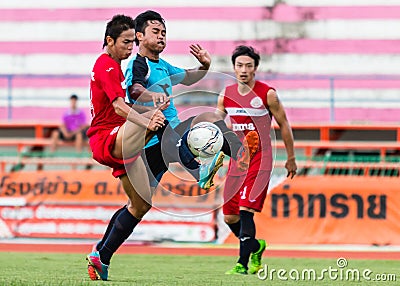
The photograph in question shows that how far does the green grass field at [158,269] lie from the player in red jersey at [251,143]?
1.60 feet

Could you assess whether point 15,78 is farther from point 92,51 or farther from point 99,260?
point 99,260

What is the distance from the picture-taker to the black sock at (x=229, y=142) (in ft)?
28.9

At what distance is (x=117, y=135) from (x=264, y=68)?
7630mm

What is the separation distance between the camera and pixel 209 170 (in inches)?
325

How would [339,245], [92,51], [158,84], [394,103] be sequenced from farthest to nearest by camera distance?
1. [92,51]
2. [394,103]
3. [339,245]
4. [158,84]

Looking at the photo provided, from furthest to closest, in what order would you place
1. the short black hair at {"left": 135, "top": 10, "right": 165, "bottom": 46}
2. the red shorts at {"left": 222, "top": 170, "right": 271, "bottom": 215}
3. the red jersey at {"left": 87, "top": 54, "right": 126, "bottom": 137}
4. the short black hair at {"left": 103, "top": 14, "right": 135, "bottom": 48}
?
the red shorts at {"left": 222, "top": 170, "right": 271, "bottom": 215}
the short black hair at {"left": 135, "top": 10, "right": 165, "bottom": 46}
the short black hair at {"left": 103, "top": 14, "right": 135, "bottom": 48}
the red jersey at {"left": 87, "top": 54, "right": 126, "bottom": 137}

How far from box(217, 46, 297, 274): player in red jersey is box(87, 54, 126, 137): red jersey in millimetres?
1746

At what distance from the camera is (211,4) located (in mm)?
15945

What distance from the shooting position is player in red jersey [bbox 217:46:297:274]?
31.4 ft

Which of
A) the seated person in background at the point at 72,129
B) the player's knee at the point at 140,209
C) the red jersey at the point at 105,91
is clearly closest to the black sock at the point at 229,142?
the player's knee at the point at 140,209

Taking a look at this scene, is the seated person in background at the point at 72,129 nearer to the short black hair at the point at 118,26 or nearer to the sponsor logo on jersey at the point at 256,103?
the sponsor logo on jersey at the point at 256,103

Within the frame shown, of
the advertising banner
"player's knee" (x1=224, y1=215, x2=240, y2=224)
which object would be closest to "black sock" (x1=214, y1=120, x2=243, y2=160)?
"player's knee" (x1=224, y1=215, x2=240, y2=224)

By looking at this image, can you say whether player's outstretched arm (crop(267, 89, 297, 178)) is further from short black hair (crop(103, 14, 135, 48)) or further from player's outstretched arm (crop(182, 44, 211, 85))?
short black hair (crop(103, 14, 135, 48))

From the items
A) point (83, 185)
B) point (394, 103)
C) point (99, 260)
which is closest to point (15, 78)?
point (83, 185)
